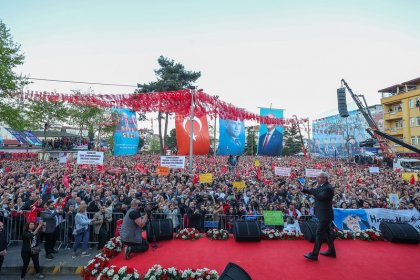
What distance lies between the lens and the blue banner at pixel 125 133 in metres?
25.9

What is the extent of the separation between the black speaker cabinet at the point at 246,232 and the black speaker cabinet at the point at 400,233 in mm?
3677

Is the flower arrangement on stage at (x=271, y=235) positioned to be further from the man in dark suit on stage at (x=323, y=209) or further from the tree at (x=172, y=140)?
the tree at (x=172, y=140)

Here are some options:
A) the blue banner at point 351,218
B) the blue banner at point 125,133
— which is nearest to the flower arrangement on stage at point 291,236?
the blue banner at point 351,218

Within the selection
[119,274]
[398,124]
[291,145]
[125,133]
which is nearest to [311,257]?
[119,274]

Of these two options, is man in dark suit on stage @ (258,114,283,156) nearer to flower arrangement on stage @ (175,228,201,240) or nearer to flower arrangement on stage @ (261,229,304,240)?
flower arrangement on stage @ (261,229,304,240)

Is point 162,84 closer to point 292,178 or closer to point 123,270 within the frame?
point 292,178

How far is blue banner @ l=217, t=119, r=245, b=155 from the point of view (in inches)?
888

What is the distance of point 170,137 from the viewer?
63.9m

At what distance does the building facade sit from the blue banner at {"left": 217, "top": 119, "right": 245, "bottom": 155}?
3354cm

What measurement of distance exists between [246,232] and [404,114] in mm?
48459

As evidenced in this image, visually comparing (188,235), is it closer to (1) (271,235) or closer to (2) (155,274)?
(1) (271,235)

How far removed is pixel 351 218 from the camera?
991 cm

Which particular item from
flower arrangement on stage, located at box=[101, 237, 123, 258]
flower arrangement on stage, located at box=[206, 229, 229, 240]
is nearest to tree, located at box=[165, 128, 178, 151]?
→ flower arrangement on stage, located at box=[206, 229, 229, 240]

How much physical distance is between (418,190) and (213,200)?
13034 mm
